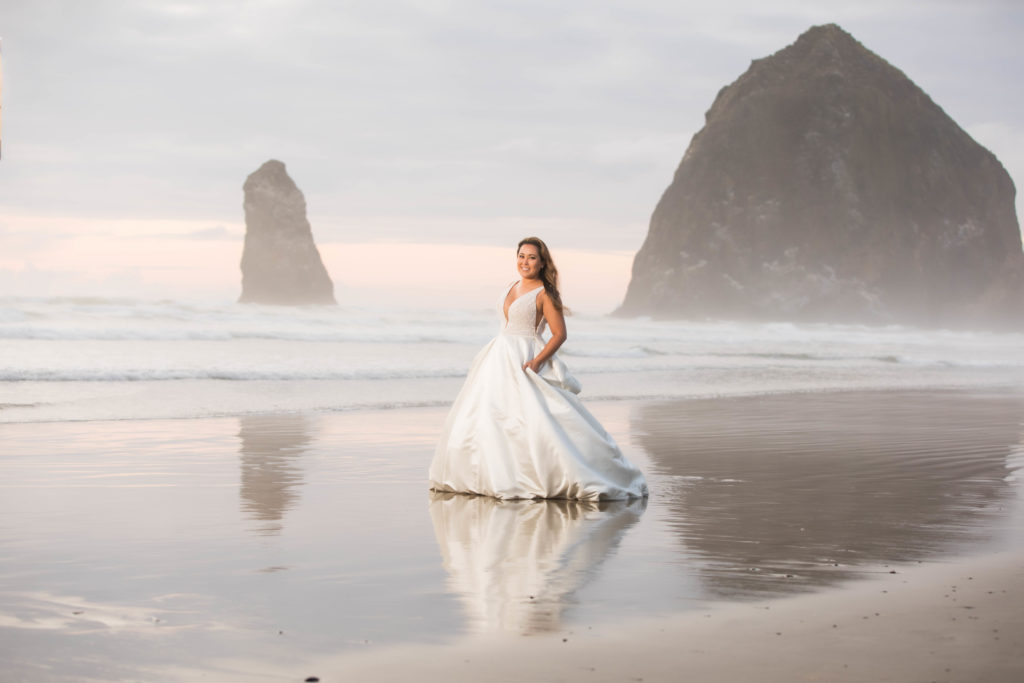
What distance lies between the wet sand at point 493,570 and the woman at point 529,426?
217 millimetres

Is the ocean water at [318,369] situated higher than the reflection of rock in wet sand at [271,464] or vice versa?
the reflection of rock in wet sand at [271,464]

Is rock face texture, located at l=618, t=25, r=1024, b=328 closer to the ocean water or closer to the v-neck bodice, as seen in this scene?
the ocean water

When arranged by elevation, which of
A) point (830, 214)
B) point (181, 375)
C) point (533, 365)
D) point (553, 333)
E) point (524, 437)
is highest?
point (830, 214)

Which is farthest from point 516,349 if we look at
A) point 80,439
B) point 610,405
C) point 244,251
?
point 244,251

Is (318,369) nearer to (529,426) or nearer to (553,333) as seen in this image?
(553,333)

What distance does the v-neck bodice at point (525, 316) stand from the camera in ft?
24.6

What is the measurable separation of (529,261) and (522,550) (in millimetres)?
2642

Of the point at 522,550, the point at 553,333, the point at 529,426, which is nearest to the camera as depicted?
the point at 522,550

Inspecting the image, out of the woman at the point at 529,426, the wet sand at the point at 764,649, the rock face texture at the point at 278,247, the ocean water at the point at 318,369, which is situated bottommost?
the ocean water at the point at 318,369

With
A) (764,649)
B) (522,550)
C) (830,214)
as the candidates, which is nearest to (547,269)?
(522,550)

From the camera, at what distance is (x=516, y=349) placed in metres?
7.38

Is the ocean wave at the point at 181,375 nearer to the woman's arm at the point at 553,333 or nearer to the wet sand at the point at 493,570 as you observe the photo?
the wet sand at the point at 493,570

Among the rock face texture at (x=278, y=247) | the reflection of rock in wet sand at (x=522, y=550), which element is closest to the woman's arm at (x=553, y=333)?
the reflection of rock in wet sand at (x=522, y=550)

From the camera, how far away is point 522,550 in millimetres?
5430
